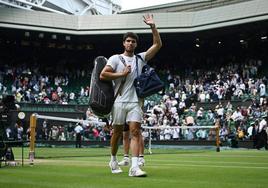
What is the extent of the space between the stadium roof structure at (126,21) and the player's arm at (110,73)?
28.7 meters

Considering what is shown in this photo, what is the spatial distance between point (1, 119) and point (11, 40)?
3638cm

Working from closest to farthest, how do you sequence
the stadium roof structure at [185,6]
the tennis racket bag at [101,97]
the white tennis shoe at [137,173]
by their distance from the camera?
the white tennis shoe at [137,173] < the tennis racket bag at [101,97] < the stadium roof structure at [185,6]

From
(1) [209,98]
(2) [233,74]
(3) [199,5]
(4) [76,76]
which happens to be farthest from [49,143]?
(3) [199,5]

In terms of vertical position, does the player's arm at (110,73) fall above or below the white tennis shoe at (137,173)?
above

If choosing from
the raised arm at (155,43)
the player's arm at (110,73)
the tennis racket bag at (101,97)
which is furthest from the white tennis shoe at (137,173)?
the raised arm at (155,43)

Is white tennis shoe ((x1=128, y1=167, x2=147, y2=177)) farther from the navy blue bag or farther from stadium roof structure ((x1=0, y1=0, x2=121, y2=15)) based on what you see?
stadium roof structure ((x1=0, y1=0, x2=121, y2=15))

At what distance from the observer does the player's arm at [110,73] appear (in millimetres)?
6910

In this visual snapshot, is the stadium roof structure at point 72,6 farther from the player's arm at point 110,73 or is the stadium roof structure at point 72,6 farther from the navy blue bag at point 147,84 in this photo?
the navy blue bag at point 147,84

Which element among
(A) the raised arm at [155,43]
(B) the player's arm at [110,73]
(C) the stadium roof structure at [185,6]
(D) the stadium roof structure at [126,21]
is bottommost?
(B) the player's arm at [110,73]

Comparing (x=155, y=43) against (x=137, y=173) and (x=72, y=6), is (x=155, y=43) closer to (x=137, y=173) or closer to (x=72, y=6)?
(x=137, y=173)

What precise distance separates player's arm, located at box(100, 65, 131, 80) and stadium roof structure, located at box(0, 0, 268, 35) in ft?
94.3

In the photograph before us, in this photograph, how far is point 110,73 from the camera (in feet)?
23.1

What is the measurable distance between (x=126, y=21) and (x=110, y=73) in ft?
109

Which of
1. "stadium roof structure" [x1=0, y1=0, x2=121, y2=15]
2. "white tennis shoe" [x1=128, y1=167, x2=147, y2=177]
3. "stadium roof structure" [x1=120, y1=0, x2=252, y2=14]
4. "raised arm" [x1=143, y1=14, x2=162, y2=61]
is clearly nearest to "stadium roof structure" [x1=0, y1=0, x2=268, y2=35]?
"stadium roof structure" [x1=120, y1=0, x2=252, y2=14]
